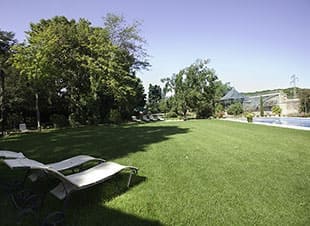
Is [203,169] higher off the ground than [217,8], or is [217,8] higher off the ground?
[217,8]

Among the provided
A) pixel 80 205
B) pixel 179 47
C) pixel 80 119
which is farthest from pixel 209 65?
pixel 80 205

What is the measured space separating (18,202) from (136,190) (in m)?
1.71

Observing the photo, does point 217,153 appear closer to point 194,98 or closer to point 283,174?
point 283,174

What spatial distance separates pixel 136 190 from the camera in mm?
4328

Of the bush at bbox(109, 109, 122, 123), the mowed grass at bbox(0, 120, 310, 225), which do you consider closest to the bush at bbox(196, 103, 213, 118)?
the bush at bbox(109, 109, 122, 123)

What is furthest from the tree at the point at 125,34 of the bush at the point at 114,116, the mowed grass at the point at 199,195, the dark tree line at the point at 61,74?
the mowed grass at the point at 199,195

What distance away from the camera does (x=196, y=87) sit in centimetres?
3353

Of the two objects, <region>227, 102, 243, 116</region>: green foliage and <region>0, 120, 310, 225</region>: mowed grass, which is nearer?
<region>0, 120, 310, 225</region>: mowed grass

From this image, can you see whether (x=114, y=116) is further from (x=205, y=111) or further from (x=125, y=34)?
(x=205, y=111)

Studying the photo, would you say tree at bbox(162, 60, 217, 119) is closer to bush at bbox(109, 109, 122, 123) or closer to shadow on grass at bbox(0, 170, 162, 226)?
bush at bbox(109, 109, 122, 123)

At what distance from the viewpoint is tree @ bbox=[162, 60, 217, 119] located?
110 ft

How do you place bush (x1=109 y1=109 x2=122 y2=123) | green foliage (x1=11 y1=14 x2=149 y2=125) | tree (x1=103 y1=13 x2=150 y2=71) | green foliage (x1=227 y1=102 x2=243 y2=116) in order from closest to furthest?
green foliage (x1=11 y1=14 x2=149 y2=125), bush (x1=109 y1=109 x2=122 y2=123), tree (x1=103 y1=13 x2=150 y2=71), green foliage (x1=227 y1=102 x2=243 y2=116)

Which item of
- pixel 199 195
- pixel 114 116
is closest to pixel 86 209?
pixel 199 195

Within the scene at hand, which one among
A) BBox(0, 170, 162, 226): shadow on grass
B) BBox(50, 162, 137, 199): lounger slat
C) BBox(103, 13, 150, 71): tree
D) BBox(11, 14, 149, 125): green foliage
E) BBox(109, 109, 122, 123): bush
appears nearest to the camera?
BBox(0, 170, 162, 226): shadow on grass
